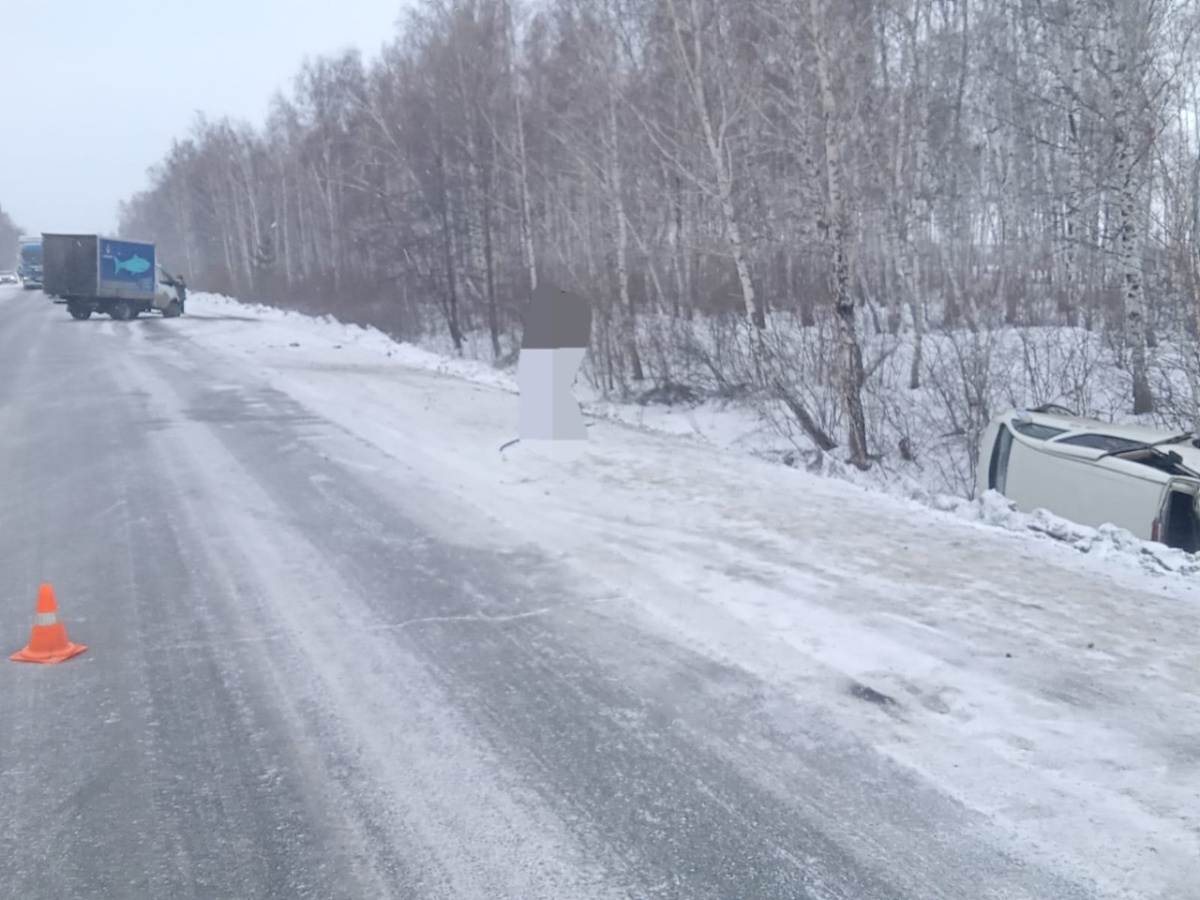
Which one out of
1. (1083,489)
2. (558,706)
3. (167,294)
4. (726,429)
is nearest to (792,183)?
(726,429)

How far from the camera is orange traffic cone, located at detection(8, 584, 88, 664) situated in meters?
6.08

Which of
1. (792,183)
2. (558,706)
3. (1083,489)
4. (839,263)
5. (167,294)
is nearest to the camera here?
(558,706)

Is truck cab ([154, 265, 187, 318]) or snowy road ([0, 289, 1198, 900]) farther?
truck cab ([154, 265, 187, 318])

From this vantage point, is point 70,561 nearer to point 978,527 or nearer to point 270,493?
point 270,493

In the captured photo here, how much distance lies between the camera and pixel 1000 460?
12.0 metres

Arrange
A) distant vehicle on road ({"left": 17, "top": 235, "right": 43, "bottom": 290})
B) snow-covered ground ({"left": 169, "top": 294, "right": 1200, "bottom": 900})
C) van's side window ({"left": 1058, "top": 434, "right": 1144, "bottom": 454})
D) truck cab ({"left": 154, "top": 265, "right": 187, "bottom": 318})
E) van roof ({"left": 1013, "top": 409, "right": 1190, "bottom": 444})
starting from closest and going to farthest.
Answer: snow-covered ground ({"left": 169, "top": 294, "right": 1200, "bottom": 900}) < van's side window ({"left": 1058, "top": 434, "right": 1144, "bottom": 454}) < van roof ({"left": 1013, "top": 409, "right": 1190, "bottom": 444}) < truck cab ({"left": 154, "top": 265, "right": 187, "bottom": 318}) < distant vehicle on road ({"left": 17, "top": 235, "right": 43, "bottom": 290})

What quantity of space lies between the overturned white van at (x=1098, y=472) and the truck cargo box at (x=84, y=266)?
113 feet

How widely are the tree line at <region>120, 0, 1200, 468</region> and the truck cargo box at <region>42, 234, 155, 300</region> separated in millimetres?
8264

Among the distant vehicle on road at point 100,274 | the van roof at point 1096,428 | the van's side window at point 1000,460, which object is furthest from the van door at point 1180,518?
the distant vehicle on road at point 100,274

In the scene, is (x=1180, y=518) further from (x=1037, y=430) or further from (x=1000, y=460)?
(x=1000, y=460)

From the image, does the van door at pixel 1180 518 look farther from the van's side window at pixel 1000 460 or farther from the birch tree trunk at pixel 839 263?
the birch tree trunk at pixel 839 263

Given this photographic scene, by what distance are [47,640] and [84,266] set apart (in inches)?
1426

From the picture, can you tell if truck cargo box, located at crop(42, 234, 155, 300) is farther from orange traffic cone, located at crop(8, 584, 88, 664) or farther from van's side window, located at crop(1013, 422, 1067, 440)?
orange traffic cone, located at crop(8, 584, 88, 664)

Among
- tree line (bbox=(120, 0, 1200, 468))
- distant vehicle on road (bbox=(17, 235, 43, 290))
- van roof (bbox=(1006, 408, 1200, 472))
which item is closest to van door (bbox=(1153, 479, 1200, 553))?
van roof (bbox=(1006, 408, 1200, 472))
